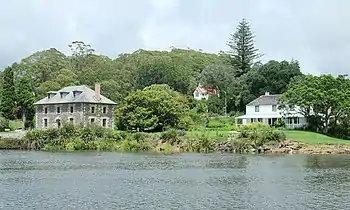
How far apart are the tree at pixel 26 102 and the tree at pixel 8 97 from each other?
1265mm

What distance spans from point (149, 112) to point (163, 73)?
39.3 meters

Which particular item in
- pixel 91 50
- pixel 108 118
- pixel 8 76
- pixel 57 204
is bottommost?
pixel 57 204

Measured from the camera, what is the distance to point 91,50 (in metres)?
153

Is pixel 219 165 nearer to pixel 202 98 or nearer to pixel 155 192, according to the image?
pixel 155 192

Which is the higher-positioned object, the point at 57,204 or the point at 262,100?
the point at 262,100

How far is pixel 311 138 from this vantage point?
76375mm

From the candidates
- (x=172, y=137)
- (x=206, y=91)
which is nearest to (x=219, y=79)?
(x=206, y=91)

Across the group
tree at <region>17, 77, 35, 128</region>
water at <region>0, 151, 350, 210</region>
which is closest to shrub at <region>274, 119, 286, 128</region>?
water at <region>0, 151, 350, 210</region>

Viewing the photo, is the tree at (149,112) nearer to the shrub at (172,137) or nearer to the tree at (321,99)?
the shrub at (172,137)

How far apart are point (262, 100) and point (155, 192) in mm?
64987

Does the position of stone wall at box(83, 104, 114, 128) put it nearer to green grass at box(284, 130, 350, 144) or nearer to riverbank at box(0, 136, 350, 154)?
riverbank at box(0, 136, 350, 154)

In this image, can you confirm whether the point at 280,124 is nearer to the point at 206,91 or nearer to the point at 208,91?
the point at 208,91

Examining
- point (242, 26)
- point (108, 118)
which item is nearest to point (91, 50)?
point (242, 26)

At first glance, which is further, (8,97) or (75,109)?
(8,97)
